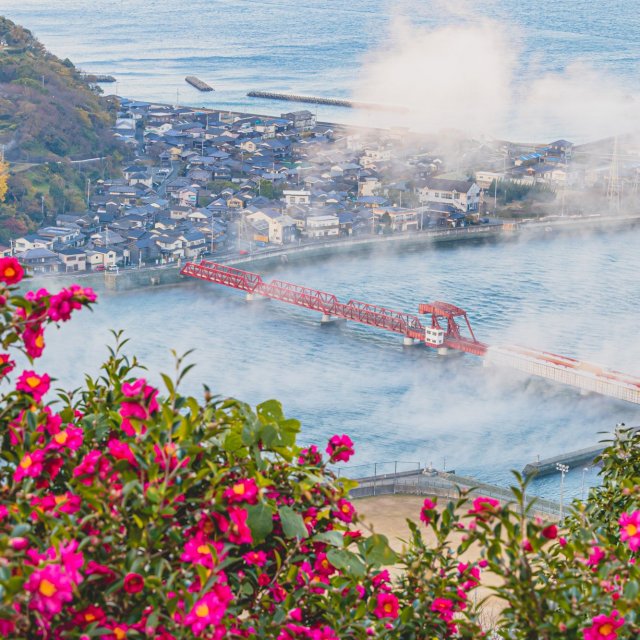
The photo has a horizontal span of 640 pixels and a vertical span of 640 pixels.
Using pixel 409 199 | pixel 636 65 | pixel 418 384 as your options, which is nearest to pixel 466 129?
pixel 409 199

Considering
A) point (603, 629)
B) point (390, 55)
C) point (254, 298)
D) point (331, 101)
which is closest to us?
point (603, 629)

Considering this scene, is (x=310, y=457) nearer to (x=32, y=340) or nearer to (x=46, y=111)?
(x=32, y=340)

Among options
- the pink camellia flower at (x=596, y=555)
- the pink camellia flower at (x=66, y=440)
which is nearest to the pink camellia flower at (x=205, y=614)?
the pink camellia flower at (x=66, y=440)

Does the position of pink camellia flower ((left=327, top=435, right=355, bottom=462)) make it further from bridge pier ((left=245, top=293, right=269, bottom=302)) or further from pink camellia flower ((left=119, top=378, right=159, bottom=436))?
bridge pier ((left=245, top=293, right=269, bottom=302))

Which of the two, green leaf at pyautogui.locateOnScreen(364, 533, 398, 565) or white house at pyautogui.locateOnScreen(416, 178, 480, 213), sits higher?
green leaf at pyautogui.locateOnScreen(364, 533, 398, 565)

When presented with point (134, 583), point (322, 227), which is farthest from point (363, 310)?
point (134, 583)

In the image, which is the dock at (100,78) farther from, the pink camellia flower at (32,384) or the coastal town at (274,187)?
→ the pink camellia flower at (32,384)

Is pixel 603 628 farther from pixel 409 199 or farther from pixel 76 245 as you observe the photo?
pixel 409 199

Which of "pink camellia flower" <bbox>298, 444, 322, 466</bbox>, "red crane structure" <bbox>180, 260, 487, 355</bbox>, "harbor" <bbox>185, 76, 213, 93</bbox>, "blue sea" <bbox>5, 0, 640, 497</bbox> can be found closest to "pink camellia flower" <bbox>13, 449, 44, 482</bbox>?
"pink camellia flower" <bbox>298, 444, 322, 466</bbox>
